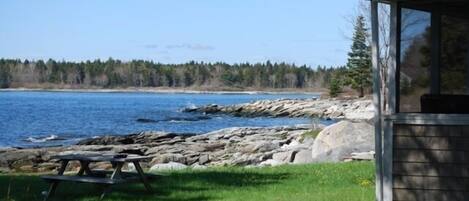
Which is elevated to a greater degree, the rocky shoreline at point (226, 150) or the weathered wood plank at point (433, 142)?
the weathered wood plank at point (433, 142)

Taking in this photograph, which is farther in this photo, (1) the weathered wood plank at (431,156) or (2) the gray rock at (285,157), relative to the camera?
(2) the gray rock at (285,157)

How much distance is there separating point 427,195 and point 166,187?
4682mm

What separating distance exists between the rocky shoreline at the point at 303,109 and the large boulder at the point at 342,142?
131 ft

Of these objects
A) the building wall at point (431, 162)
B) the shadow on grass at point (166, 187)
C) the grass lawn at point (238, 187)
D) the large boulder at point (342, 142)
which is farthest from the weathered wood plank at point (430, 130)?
the large boulder at point (342, 142)

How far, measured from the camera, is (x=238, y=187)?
1207 cm

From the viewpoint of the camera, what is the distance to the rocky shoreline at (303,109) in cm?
6794

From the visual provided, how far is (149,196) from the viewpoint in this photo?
11.0 meters

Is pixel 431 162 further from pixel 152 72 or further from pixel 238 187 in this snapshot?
pixel 152 72

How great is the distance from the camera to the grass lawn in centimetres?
1083

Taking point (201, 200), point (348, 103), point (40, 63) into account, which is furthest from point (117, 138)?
point (40, 63)

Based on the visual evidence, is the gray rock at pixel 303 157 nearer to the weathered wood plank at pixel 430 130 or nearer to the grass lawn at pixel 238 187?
the grass lawn at pixel 238 187

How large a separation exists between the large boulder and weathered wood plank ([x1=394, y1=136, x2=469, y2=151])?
32.6 ft

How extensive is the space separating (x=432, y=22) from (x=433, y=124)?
1208 mm

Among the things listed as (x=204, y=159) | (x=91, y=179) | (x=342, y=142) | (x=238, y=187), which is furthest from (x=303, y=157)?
(x=91, y=179)
